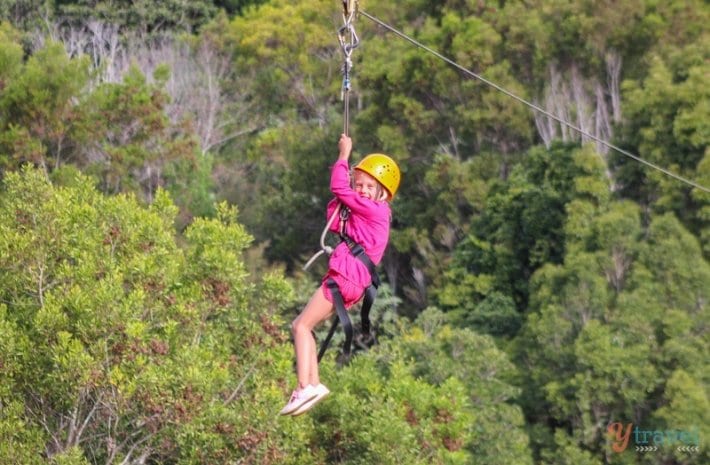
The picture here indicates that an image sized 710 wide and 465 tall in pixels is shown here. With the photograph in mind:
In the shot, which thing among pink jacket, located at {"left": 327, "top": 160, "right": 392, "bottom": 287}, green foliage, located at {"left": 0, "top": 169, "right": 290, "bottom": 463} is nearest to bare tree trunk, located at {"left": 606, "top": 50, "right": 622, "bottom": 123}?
green foliage, located at {"left": 0, "top": 169, "right": 290, "bottom": 463}

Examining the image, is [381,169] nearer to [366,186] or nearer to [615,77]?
[366,186]

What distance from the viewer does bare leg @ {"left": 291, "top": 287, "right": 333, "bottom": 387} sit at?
20.9ft

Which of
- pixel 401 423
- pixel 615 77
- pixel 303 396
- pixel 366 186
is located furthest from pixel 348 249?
pixel 615 77

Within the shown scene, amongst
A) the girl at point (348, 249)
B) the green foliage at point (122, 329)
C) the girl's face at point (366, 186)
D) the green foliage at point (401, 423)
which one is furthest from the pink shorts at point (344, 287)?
the green foliage at point (401, 423)

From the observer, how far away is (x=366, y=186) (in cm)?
629

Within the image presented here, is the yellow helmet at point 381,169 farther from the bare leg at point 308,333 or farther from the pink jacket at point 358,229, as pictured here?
the bare leg at point 308,333

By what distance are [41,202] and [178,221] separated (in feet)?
37.8

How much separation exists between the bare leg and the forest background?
4426 mm

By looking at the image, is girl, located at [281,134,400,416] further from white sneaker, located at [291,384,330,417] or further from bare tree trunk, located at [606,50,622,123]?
bare tree trunk, located at [606,50,622,123]

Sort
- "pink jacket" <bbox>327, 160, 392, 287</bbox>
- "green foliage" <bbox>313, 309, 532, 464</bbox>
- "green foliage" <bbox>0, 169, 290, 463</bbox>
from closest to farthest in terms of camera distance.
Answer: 1. "pink jacket" <bbox>327, 160, 392, 287</bbox>
2. "green foliage" <bbox>0, 169, 290, 463</bbox>
3. "green foliage" <bbox>313, 309, 532, 464</bbox>

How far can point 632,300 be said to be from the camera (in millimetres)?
18297

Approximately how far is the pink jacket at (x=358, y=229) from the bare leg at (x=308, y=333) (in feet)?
0.50

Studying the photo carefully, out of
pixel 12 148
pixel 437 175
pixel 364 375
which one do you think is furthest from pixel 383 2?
pixel 364 375

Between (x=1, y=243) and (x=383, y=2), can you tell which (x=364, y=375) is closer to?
(x=1, y=243)
